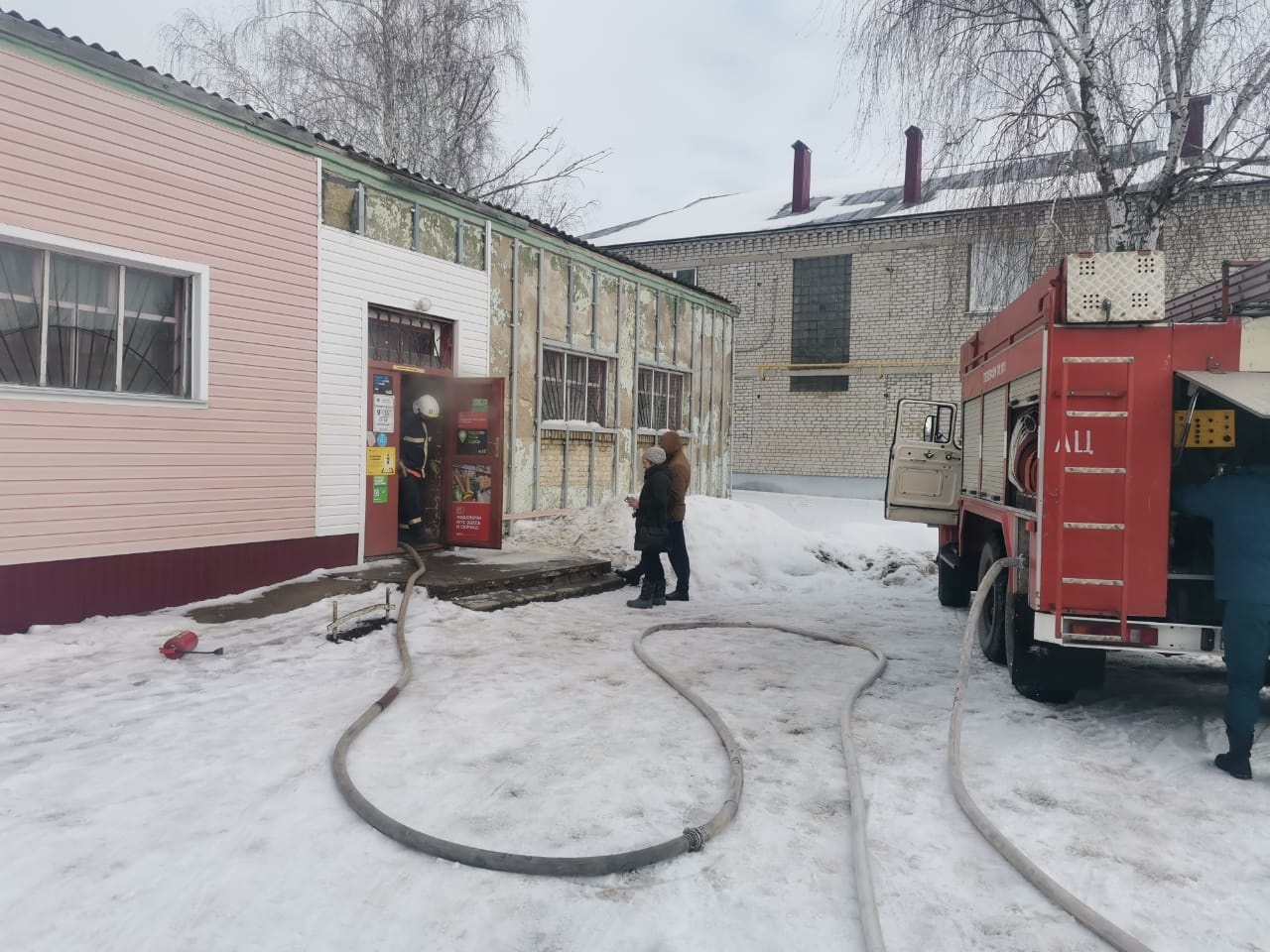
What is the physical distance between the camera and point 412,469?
9625 millimetres

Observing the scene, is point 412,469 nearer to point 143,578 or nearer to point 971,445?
point 143,578

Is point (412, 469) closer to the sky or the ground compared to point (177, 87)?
closer to the ground

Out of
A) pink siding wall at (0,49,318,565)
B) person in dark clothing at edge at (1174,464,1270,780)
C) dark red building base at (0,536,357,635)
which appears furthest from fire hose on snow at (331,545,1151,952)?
pink siding wall at (0,49,318,565)

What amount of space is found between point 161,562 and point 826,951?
21.4 ft

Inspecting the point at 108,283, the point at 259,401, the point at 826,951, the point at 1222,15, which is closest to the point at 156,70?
the point at 108,283

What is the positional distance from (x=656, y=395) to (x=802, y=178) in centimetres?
1538

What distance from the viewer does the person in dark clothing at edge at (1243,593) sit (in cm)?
403

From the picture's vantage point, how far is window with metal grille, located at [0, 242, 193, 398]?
20.2 ft

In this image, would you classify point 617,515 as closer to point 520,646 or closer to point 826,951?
point 520,646

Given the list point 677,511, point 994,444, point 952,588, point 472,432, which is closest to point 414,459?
point 472,432

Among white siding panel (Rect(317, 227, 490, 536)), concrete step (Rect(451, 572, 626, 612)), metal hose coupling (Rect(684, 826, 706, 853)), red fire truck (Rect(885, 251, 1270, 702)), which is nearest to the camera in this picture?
metal hose coupling (Rect(684, 826, 706, 853))

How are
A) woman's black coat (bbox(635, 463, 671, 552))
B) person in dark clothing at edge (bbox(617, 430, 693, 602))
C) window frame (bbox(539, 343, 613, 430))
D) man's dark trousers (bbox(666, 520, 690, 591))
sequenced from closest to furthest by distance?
woman's black coat (bbox(635, 463, 671, 552)), person in dark clothing at edge (bbox(617, 430, 693, 602)), man's dark trousers (bbox(666, 520, 690, 591)), window frame (bbox(539, 343, 613, 430))

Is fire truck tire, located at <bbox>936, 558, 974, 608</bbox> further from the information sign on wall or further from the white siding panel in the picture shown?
the white siding panel

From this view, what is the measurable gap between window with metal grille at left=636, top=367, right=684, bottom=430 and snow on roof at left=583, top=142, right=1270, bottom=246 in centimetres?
506
